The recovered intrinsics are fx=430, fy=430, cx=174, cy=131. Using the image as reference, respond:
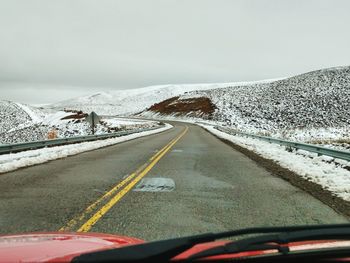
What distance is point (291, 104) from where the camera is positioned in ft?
285

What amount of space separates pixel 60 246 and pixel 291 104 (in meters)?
87.4

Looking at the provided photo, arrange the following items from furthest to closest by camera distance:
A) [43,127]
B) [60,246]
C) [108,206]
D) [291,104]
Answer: [291,104], [43,127], [108,206], [60,246]

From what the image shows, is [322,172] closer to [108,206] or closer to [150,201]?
[150,201]

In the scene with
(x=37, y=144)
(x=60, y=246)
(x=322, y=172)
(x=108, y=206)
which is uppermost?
(x=60, y=246)

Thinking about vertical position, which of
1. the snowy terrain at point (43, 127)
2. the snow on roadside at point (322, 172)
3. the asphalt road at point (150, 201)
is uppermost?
the asphalt road at point (150, 201)

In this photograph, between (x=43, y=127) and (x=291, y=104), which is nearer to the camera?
(x=43, y=127)

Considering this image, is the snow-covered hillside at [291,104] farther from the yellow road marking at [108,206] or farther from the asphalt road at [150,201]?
the yellow road marking at [108,206]

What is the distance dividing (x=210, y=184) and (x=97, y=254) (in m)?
7.70

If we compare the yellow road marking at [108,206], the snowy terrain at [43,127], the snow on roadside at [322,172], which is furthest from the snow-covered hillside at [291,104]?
the yellow road marking at [108,206]

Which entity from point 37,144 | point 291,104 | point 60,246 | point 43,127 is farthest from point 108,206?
point 291,104

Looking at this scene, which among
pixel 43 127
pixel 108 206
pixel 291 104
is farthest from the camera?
pixel 291 104

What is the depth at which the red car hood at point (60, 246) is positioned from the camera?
253 cm

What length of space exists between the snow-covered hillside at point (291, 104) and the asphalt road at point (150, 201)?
157 feet

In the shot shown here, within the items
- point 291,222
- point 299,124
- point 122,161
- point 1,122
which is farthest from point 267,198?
point 1,122
